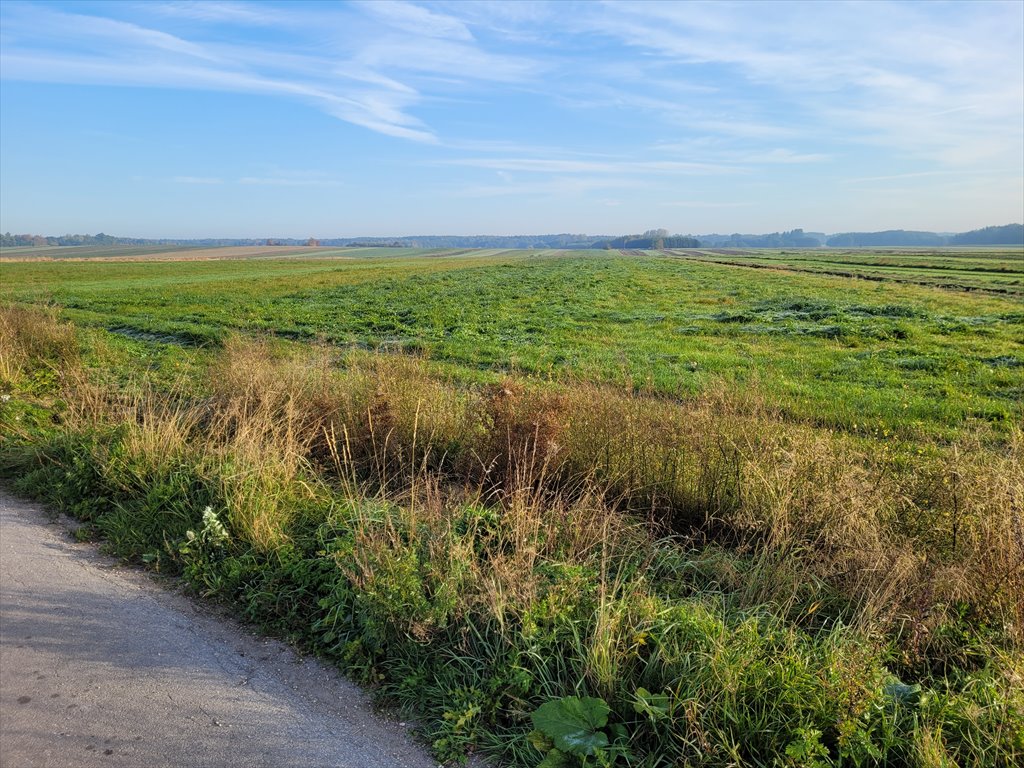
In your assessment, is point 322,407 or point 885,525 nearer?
point 885,525

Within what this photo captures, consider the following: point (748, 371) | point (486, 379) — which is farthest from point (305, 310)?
point (748, 371)

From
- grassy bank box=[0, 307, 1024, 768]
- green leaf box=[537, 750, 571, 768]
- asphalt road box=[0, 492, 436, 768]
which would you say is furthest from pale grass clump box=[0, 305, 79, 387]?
green leaf box=[537, 750, 571, 768]

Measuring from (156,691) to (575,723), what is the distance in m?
2.29

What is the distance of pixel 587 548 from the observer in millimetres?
4387

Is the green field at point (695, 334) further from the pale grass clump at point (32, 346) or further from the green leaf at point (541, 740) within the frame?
the pale grass clump at point (32, 346)

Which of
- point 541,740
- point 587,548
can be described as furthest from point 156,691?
point 587,548

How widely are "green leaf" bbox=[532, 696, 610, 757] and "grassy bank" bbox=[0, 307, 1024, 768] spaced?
0.01 meters

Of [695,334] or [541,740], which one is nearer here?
[541,740]

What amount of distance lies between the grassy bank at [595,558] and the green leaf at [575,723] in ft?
0.04

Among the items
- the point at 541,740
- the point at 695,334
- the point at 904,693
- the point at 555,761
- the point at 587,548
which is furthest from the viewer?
the point at 695,334

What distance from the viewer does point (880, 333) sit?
17.6 metres

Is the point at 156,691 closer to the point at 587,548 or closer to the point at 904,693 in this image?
the point at 587,548

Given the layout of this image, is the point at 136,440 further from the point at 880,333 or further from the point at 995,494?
the point at 880,333

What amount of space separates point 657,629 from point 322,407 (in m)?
4.97
